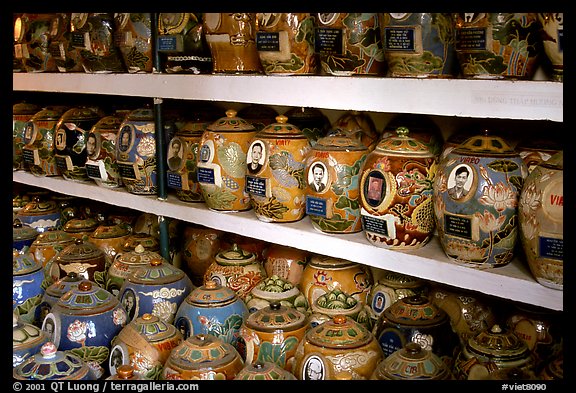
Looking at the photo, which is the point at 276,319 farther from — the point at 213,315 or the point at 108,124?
the point at 108,124

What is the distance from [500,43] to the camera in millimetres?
1643

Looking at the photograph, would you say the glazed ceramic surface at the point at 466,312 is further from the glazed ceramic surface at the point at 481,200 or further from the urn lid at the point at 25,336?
the urn lid at the point at 25,336

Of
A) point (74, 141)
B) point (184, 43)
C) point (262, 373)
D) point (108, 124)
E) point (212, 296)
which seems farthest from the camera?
point (74, 141)

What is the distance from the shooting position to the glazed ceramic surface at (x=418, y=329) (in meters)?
1.80

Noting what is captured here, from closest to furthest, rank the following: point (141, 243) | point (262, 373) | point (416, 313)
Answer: point (262, 373) → point (416, 313) → point (141, 243)

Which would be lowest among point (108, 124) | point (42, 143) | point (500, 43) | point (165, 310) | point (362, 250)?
point (165, 310)

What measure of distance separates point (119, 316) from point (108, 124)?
941 mm

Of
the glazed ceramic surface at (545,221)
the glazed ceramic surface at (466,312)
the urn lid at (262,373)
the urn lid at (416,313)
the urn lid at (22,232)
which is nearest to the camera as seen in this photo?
the glazed ceramic surface at (545,221)

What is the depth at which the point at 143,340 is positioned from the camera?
1.90 meters

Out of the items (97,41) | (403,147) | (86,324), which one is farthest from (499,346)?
(97,41)

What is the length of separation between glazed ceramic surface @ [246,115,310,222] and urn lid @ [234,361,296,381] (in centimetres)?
60

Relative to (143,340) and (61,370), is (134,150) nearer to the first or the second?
(143,340)

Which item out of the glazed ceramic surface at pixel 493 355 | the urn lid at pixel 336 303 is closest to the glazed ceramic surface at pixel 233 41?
the urn lid at pixel 336 303

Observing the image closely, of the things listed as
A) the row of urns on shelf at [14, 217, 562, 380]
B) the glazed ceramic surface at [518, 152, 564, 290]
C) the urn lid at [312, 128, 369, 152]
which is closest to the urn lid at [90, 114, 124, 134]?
the row of urns on shelf at [14, 217, 562, 380]
